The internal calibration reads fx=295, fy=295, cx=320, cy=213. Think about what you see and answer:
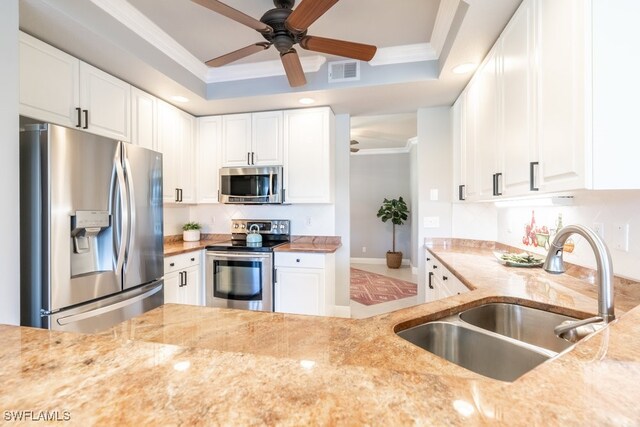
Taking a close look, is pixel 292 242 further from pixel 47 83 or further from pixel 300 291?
pixel 47 83

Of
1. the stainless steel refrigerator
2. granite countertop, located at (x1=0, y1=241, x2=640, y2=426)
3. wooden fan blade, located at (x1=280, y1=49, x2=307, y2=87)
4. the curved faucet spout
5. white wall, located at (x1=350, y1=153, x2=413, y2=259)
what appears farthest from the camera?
white wall, located at (x1=350, y1=153, x2=413, y2=259)

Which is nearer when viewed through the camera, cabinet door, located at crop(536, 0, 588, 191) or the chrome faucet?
the chrome faucet

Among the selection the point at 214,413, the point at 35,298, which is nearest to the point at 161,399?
the point at 214,413

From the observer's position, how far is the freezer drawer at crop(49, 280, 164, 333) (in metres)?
1.63

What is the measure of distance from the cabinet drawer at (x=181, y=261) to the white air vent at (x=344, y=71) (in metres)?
2.11

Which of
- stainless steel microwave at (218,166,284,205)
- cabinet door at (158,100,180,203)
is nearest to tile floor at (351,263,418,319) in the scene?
stainless steel microwave at (218,166,284,205)

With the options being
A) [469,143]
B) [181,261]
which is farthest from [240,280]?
[469,143]

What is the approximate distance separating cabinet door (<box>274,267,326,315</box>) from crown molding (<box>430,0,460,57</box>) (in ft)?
7.03

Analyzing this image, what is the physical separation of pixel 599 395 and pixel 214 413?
0.57 meters

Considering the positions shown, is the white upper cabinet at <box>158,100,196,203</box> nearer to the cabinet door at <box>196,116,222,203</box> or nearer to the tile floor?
the cabinet door at <box>196,116,222,203</box>

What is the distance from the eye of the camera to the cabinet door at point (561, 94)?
1068 millimetres

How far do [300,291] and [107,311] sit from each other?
59.7 inches

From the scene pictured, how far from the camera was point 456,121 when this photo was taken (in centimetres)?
290

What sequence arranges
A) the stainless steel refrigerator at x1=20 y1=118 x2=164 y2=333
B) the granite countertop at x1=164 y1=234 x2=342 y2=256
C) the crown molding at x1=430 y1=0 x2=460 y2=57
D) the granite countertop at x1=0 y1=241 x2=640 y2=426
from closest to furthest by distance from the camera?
1. the granite countertop at x1=0 y1=241 x2=640 y2=426
2. the stainless steel refrigerator at x1=20 y1=118 x2=164 y2=333
3. the crown molding at x1=430 y1=0 x2=460 y2=57
4. the granite countertop at x1=164 y1=234 x2=342 y2=256
